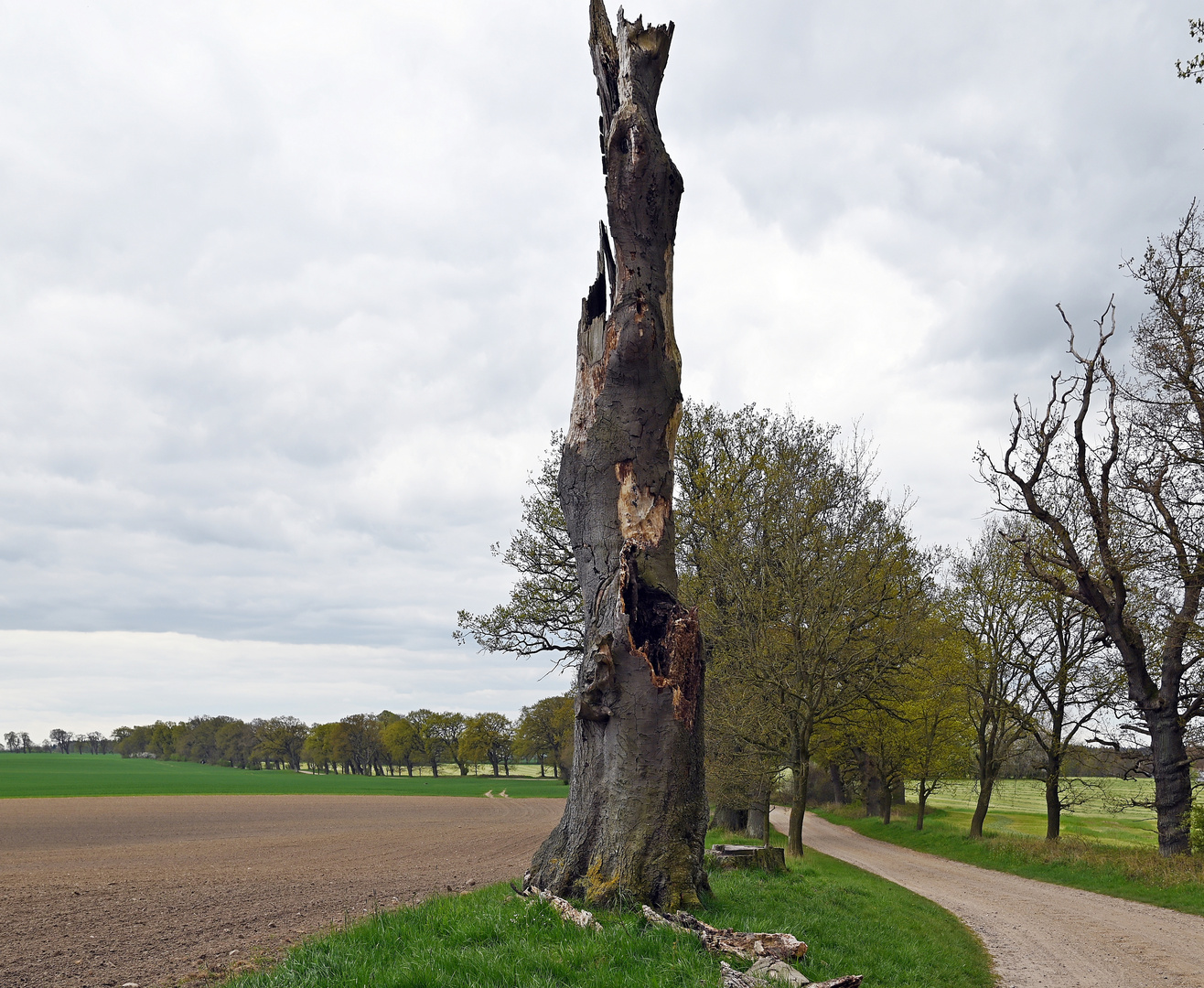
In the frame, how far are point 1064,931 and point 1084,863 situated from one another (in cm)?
849

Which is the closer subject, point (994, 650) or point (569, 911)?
point (569, 911)

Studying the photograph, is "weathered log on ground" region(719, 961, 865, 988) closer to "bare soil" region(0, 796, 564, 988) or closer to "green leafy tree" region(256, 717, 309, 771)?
"bare soil" region(0, 796, 564, 988)

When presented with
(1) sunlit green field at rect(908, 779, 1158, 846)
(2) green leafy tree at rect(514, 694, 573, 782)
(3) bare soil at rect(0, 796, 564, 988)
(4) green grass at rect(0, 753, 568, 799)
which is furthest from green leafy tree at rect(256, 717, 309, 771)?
(1) sunlit green field at rect(908, 779, 1158, 846)

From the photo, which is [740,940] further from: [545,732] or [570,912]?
[545,732]

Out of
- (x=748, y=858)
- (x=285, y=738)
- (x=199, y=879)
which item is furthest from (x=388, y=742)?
(x=748, y=858)

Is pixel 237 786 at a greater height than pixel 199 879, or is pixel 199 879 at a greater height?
pixel 199 879

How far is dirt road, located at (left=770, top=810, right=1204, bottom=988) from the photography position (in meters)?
8.86

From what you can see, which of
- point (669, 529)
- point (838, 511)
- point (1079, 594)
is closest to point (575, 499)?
point (669, 529)

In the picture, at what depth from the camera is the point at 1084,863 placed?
1842 centimetres

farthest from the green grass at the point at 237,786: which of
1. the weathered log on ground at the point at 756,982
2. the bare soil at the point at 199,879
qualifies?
the weathered log on ground at the point at 756,982

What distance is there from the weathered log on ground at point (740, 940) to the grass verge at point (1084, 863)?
40.8 ft

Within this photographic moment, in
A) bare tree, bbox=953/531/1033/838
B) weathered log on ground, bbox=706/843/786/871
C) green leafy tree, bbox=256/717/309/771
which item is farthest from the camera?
green leafy tree, bbox=256/717/309/771

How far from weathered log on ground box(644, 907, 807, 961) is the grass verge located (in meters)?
12.4

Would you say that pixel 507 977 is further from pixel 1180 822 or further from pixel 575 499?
pixel 1180 822
